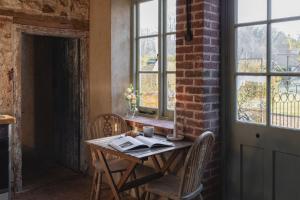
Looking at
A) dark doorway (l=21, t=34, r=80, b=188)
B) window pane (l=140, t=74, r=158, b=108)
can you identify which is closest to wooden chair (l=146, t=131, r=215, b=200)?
window pane (l=140, t=74, r=158, b=108)

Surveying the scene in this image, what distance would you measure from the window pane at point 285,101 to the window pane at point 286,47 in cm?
9

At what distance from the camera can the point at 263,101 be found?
269 cm

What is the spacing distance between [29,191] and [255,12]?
3.10 m

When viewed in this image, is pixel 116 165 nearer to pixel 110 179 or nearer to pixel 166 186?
pixel 110 179

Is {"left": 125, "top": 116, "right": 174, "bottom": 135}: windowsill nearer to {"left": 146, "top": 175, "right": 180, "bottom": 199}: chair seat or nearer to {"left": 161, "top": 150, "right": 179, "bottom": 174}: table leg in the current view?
{"left": 161, "top": 150, "right": 179, "bottom": 174}: table leg

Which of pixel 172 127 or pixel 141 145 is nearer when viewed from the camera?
pixel 141 145

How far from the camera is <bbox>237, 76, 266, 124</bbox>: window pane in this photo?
2.70 metres

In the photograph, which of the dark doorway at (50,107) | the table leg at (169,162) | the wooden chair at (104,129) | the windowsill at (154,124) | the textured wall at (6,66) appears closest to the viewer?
the table leg at (169,162)

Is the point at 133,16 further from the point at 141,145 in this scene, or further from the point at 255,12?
the point at 141,145

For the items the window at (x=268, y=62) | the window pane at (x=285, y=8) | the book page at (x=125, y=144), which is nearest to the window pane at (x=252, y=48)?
the window at (x=268, y=62)

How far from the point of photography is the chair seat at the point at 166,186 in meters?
2.51

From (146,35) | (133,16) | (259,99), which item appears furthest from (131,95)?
(259,99)

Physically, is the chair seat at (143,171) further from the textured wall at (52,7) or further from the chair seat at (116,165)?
the textured wall at (52,7)

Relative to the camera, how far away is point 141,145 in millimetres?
2627
